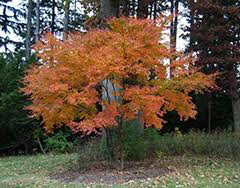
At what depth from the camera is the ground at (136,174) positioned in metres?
7.10

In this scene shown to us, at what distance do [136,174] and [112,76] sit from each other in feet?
7.57

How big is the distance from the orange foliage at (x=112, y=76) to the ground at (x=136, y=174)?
3.85 ft

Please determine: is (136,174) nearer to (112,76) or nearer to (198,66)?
(112,76)

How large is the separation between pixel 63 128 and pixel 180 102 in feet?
25.6

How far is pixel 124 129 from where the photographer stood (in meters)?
9.02

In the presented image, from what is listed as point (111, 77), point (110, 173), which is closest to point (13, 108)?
point (110, 173)

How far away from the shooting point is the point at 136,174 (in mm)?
7969

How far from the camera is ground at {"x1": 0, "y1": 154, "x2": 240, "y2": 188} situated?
710 centimetres

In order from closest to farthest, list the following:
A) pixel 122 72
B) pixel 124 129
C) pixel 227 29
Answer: pixel 122 72 < pixel 124 129 < pixel 227 29

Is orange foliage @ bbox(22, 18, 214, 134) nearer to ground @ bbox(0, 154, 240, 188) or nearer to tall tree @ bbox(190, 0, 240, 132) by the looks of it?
ground @ bbox(0, 154, 240, 188)

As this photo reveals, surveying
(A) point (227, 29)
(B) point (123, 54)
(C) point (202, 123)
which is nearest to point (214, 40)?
(A) point (227, 29)

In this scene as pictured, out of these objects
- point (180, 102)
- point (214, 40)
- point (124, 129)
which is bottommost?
point (124, 129)

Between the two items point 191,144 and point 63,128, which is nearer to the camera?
point 191,144

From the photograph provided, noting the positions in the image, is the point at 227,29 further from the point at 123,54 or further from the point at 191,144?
the point at 123,54
